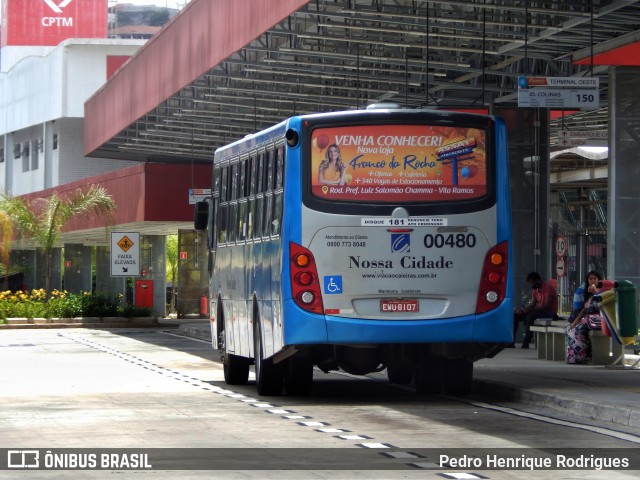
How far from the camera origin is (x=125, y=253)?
49.5 m

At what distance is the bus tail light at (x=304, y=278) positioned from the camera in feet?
58.7

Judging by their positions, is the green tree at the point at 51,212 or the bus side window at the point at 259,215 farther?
the green tree at the point at 51,212

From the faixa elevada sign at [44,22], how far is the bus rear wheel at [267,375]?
331ft

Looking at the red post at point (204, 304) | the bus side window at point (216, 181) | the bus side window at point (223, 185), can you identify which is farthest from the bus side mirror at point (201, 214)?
the red post at point (204, 304)

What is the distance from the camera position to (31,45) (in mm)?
120062

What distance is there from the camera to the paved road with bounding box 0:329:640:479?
11914mm

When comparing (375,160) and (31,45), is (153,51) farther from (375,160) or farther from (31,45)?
(31,45)

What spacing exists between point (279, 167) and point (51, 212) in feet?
130

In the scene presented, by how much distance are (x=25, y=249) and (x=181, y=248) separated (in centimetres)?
2604

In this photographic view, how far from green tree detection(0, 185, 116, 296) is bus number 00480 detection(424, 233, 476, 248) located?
37510 millimetres

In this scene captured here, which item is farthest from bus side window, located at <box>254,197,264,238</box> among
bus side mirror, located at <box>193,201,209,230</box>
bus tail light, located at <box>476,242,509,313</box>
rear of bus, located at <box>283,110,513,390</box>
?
bus side mirror, located at <box>193,201,209,230</box>

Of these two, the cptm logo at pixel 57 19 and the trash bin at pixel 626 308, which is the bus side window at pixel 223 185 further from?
the cptm logo at pixel 57 19

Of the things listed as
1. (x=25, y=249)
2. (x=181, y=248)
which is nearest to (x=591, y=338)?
(x=181, y=248)

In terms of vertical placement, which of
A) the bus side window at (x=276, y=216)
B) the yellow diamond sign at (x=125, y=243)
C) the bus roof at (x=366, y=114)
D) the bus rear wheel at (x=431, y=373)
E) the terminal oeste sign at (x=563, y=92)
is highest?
the terminal oeste sign at (x=563, y=92)
